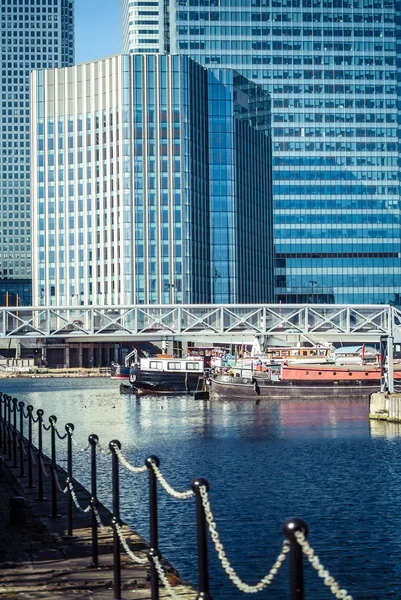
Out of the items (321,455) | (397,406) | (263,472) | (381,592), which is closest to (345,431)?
(397,406)

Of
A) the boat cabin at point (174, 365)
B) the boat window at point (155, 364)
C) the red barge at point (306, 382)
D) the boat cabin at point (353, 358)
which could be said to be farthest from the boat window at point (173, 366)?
the boat cabin at point (353, 358)

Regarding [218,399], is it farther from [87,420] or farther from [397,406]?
[397,406]

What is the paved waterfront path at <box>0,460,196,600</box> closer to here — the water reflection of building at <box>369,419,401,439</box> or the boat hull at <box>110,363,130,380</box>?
the water reflection of building at <box>369,419,401,439</box>

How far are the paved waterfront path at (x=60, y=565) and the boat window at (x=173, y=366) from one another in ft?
359

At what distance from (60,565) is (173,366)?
117558 mm

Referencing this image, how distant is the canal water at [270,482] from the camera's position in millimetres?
29203

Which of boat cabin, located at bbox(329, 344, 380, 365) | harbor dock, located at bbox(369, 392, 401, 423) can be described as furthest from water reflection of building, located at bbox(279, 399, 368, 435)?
boat cabin, located at bbox(329, 344, 380, 365)

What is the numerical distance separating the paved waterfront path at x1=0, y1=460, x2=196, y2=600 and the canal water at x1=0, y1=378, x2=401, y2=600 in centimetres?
344

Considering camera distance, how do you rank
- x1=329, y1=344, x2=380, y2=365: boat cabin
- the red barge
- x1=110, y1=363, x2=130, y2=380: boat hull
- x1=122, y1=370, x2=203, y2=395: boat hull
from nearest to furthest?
the red barge, x1=329, y1=344, x2=380, y2=365: boat cabin, x1=122, y1=370, x2=203, y2=395: boat hull, x1=110, y1=363, x2=130, y2=380: boat hull

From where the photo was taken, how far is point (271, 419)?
281 ft

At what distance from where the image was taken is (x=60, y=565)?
21734 mm

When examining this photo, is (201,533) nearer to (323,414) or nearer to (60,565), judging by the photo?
(60,565)

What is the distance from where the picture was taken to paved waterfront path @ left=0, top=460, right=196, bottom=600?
19.4 metres

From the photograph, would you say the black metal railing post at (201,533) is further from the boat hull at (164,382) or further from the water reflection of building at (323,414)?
the boat hull at (164,382)
